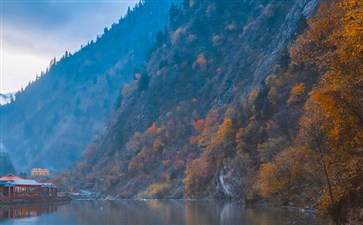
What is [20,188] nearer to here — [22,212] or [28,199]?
[28,199]

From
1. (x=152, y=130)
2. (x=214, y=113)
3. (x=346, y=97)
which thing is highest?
(x=152, y=130)

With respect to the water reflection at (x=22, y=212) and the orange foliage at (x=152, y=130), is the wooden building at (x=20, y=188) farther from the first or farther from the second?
the orange foliage at (x=152, y=130)

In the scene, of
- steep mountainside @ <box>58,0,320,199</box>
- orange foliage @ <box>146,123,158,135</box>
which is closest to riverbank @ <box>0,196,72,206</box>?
steep mountainside @ <box>58,0,320,199</box>

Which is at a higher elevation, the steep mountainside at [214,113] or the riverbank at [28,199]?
the steep mountainside at [214,113]

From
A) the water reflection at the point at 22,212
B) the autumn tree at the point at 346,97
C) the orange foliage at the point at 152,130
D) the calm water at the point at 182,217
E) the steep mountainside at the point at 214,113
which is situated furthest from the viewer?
the orange foliage at the point at 152,130

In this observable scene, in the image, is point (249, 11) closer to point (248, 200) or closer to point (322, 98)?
point (248, 200)

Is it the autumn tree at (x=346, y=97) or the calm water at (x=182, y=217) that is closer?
the autumn tree at (x=346, y=97)

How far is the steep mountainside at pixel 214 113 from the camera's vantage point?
93.4 m

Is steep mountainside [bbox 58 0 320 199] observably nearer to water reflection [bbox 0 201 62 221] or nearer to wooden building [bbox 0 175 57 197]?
wooden building [bbox 0 175 57 197]

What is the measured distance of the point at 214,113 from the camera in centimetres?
14438

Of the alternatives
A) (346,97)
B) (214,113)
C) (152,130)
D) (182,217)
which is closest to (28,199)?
(214,113)

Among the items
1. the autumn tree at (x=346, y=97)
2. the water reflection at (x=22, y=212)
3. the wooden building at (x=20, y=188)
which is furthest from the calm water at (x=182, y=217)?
the wooden building at (x=20, y=188)

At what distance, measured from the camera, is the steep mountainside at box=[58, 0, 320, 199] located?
9344 centimetres

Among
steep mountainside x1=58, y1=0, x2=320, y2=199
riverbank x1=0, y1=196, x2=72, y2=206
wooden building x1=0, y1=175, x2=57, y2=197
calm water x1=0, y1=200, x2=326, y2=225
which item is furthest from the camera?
wooden building x1=0, y1=175, x2=57, y2=197
